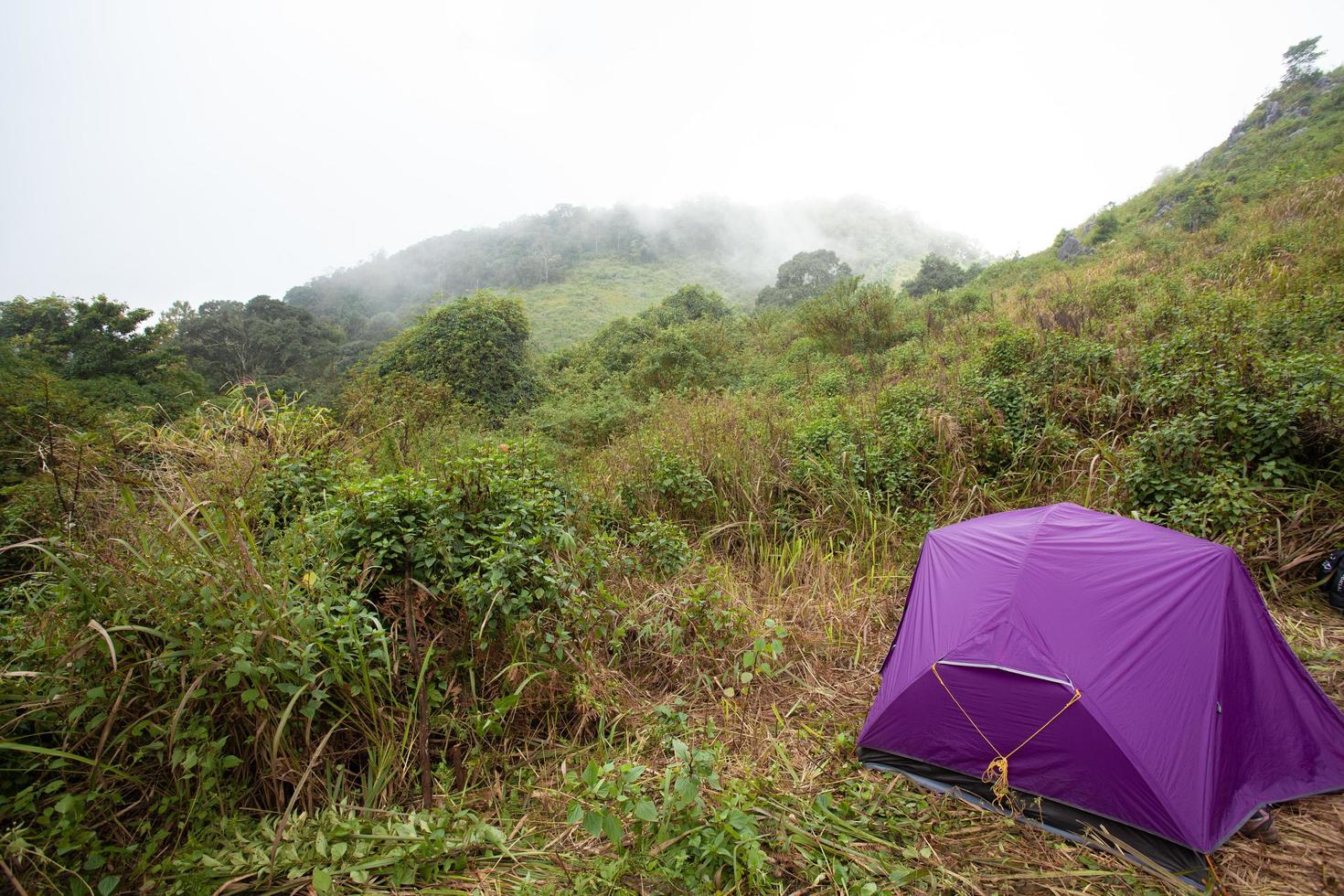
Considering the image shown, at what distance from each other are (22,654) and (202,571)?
0.51 meters

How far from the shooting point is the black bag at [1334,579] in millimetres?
3023

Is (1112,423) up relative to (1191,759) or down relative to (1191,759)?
up

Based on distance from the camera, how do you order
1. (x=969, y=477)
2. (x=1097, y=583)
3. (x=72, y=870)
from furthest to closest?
1. (x=969, y=477)
2. (x=1097, y=583)
3. (x=72, y=870)

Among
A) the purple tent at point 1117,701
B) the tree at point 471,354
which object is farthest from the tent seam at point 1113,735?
the tree at point 471,354

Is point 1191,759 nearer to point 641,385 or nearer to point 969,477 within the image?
point 969,477

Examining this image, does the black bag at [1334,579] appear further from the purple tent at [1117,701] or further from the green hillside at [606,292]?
the green hillside at [606,292]

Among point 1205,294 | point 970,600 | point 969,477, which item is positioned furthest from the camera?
point 1205,294

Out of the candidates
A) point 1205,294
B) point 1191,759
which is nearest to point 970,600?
point 1191,759

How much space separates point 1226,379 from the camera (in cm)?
387

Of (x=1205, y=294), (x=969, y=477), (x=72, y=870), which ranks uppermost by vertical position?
(x=1205, y=294)

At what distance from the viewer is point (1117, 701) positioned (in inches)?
80.6

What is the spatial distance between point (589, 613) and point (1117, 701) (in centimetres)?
229

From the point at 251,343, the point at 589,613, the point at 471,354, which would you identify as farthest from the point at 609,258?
the point at 589,613

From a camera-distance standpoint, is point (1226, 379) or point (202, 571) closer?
point (202, 571)
